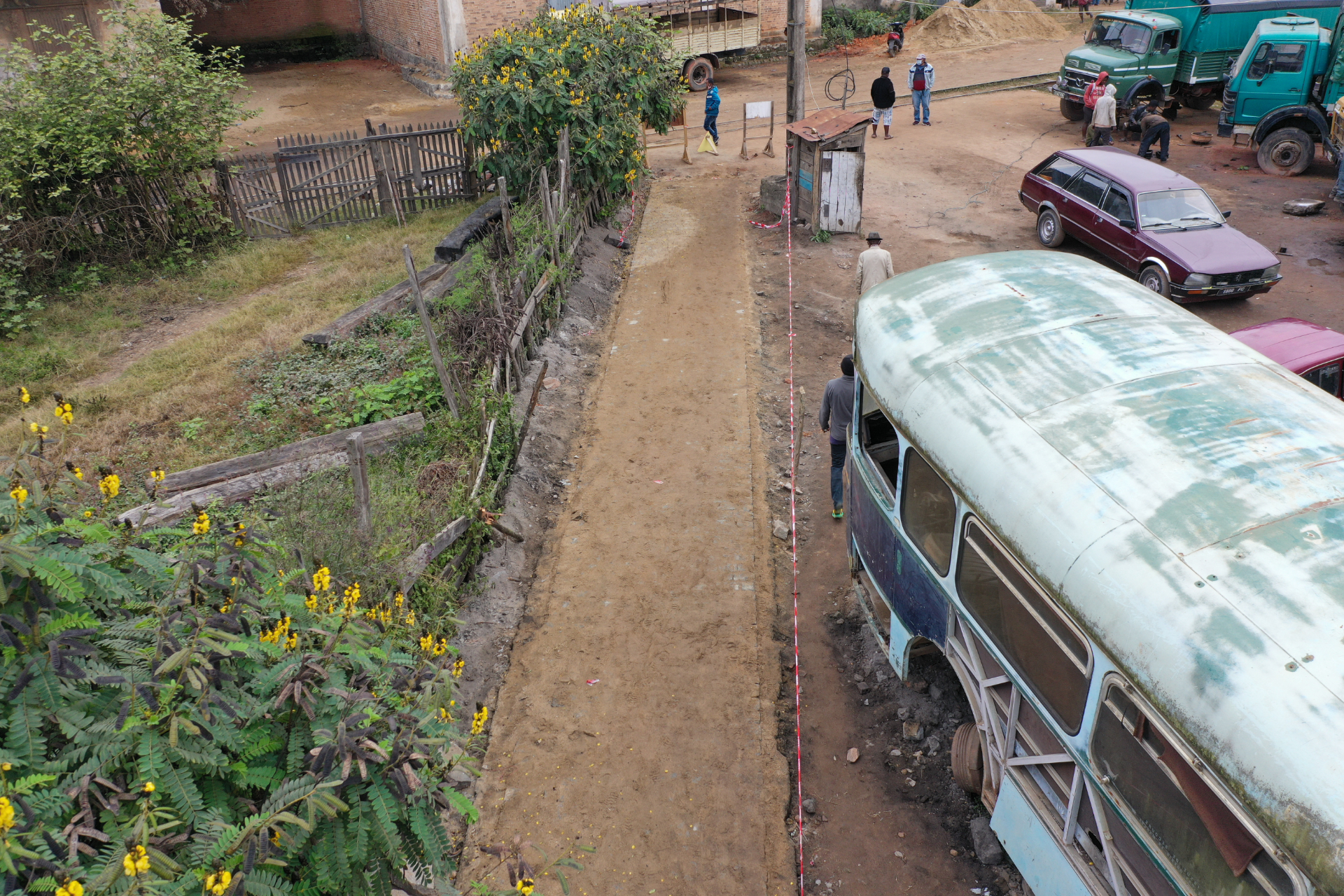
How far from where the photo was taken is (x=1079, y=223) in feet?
41.4

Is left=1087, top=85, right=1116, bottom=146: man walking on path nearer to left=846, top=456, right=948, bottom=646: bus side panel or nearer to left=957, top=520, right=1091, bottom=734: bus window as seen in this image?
left=846, top=456, right=948, bottom=646: bus side panel

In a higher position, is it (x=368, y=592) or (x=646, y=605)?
(x=368, y=592)

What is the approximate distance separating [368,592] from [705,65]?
859 inches

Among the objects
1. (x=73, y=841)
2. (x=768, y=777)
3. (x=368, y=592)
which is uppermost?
(x=73, y=841)

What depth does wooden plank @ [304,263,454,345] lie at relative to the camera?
10227 millimetres

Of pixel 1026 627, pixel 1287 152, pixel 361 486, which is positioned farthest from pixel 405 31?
pixel 1026 627

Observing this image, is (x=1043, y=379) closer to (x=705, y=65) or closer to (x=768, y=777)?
(x=768, y=777)

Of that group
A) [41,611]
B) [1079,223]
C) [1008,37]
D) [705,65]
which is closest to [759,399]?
[1079,223]

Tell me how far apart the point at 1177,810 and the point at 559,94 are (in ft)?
39.0

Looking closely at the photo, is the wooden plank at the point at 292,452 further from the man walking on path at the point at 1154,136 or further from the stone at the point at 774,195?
the man walking on path at the point at 1154,136

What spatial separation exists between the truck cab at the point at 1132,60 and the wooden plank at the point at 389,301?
49.4 ft

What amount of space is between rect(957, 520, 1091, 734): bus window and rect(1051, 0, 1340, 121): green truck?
18.2 meters

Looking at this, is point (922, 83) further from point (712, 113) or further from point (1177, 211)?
point (1177, 211)

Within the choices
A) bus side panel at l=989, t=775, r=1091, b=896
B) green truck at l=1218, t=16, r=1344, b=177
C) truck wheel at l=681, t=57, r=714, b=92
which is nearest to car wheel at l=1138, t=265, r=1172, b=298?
green truck at l=1218, t=16, r=1344, b=177
